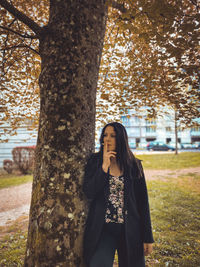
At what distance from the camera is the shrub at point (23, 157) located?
1259 cm

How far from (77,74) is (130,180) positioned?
1.58 meters

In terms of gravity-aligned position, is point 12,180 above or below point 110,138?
below

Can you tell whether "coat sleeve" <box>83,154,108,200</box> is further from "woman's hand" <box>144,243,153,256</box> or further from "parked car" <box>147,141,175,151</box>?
"parked car" <box>147,141,175,151</box>

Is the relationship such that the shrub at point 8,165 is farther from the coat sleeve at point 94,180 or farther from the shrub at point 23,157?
the coat sleeve at point 94,180

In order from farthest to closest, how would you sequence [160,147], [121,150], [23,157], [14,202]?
[160,147] → [23,157] → [14,202] → [121,150]

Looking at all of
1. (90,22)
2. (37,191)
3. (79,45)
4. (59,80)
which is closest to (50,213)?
(37,191)

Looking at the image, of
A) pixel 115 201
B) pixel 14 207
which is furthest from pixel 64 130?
pixel 14 207

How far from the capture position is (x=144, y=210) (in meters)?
2.28

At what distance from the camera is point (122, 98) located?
610 cm

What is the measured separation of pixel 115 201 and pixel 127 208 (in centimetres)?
18

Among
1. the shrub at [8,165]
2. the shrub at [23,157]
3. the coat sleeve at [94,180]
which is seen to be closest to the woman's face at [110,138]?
the coat sleeve at [94,180]

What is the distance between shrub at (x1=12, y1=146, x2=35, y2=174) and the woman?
11.6 meters

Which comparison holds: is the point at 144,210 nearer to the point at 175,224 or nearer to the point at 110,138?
the point at 110,138

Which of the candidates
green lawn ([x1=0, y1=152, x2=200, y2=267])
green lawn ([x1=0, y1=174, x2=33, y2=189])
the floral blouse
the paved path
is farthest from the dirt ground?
the floral blouse
